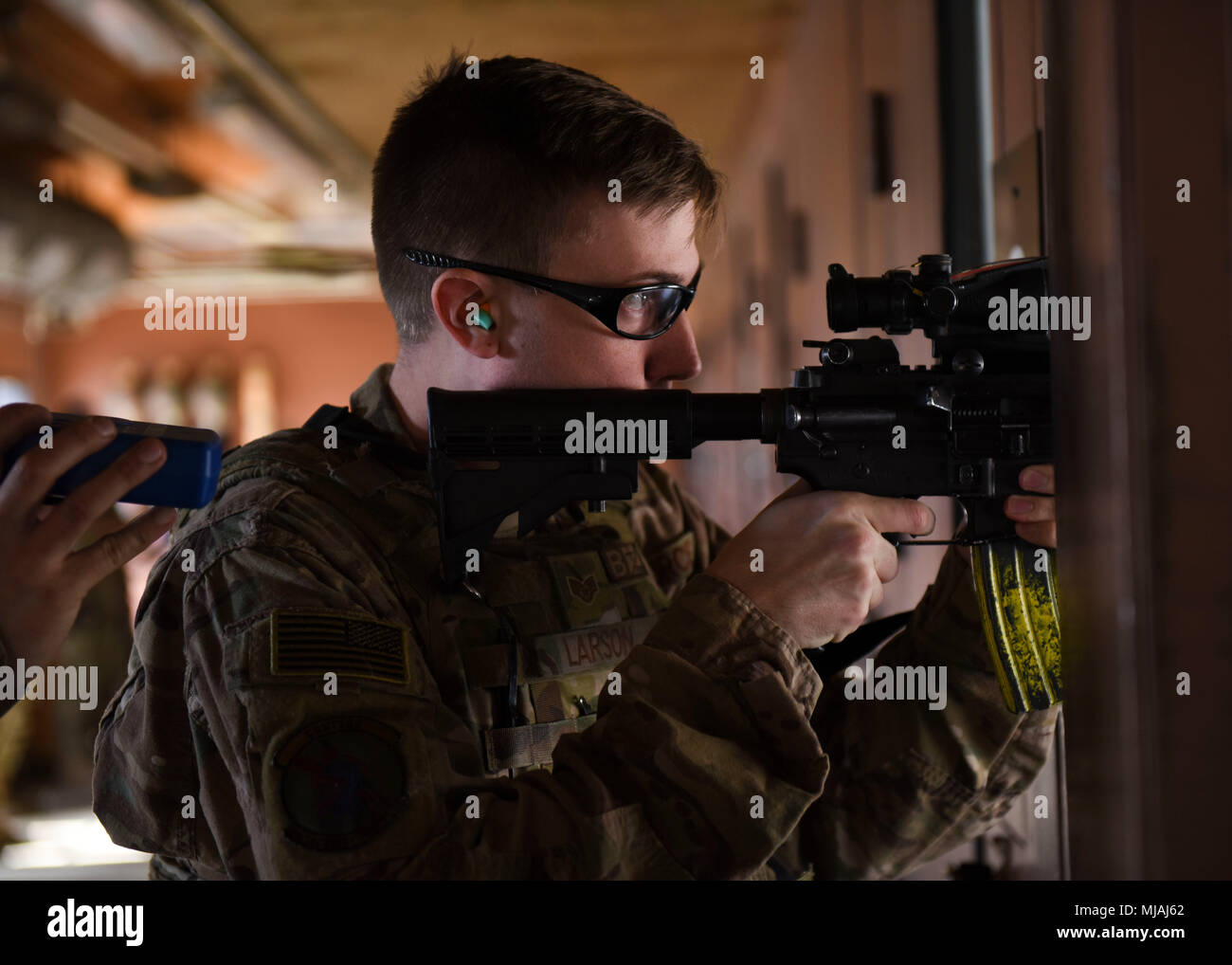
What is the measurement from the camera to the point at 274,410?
21.6 feet

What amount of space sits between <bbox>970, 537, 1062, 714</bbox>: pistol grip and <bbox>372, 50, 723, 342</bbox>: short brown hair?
41cm

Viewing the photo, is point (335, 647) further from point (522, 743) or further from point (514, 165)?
point (514, 165)

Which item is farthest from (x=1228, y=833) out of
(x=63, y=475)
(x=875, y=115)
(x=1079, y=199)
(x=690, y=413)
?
(x=875, y=115)

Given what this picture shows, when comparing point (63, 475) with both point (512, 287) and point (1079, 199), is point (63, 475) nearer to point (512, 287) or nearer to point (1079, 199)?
point (512, 287)

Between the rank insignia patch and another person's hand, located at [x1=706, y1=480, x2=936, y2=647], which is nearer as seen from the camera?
the rank insignia patch

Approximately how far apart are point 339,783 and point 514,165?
52cm

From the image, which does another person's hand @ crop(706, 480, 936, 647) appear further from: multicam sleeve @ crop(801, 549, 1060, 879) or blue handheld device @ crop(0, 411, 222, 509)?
blue handheld device @ crop(0, 411, 222, 509)

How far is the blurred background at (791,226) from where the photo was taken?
18.3 inches

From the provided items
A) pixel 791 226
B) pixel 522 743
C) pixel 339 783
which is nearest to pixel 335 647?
pixel 339 783

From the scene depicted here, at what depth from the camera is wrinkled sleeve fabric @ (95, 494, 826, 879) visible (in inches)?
24.2

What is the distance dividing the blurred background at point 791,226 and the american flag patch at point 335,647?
17.7 inches

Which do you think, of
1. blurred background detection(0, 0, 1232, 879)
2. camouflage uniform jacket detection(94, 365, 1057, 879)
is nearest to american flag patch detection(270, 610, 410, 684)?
camouflage uniform jacket detection(94, 365, 1057, 879)

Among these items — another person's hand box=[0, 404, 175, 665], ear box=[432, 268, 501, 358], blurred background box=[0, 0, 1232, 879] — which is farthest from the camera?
ear box=[432, 268, 501, 358]

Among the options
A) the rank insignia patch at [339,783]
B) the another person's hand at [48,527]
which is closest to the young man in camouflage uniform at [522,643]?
the rank insignia patch at [339,783]
